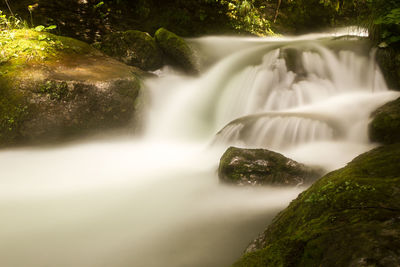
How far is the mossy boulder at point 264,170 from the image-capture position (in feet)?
12.5

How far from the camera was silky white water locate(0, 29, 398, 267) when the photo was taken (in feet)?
9.34

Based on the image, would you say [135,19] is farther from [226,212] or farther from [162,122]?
[226,212]

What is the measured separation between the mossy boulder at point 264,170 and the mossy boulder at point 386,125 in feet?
3.88

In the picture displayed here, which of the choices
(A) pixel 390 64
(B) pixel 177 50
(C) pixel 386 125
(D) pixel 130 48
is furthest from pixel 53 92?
(A) pixel 390 64

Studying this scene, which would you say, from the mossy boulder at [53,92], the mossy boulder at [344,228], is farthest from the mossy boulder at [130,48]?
the mossy boulder at [344,228]

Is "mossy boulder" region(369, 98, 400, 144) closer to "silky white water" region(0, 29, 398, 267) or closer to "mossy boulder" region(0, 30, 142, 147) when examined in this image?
"silky white water" region(0, 29, 398, 267)

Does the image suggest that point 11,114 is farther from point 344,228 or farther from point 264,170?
point 344,228

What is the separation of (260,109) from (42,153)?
495cm

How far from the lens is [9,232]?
3.09 m

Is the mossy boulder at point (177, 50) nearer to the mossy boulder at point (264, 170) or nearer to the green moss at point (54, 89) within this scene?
the green moss at point (54, 89)

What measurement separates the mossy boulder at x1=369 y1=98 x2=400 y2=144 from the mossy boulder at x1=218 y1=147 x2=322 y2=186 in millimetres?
1182

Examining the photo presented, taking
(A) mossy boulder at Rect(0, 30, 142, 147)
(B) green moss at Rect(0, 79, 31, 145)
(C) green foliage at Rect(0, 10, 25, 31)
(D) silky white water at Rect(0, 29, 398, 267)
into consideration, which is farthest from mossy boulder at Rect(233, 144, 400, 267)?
(C) green foliage at Rect(0, 10, 25, 31)

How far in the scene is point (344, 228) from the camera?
1405mm

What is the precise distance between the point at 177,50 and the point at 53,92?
3.89 meters
